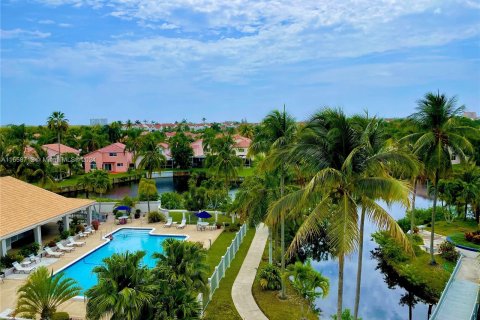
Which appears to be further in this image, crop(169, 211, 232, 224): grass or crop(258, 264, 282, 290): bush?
crop(169, 211, 232, 224): grass

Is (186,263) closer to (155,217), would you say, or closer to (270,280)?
(270,280)

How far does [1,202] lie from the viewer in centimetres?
2611

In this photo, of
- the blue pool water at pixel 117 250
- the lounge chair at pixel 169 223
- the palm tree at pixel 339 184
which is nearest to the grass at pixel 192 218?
the lounge chair at pixel 169 223

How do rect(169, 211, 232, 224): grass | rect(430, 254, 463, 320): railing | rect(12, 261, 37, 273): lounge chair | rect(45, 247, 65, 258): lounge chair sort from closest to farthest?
rect(430, 254, 463, 320): railing → rect(12, 261, 37, 273): lounge chair → rect(45, 247, 65, 258): lounge chair → rect(169, 211, 232, 224): grass

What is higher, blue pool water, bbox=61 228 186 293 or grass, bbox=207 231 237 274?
grass, bbox=207 231 237 274

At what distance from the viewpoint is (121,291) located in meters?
12.0

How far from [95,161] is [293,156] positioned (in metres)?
66.5

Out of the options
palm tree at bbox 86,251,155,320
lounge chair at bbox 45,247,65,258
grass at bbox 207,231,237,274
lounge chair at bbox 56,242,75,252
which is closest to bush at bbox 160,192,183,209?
grass at bbox 207,231,237,274

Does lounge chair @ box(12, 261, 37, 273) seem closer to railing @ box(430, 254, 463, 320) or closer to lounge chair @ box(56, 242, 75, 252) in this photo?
lounge chair @ box(56, 242, 75, 252)

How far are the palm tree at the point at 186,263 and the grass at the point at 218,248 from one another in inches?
360

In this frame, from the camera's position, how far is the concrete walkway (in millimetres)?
18250

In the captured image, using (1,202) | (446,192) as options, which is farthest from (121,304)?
(446,192)

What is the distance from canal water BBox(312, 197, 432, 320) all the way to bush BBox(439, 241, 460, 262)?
12.8 ft

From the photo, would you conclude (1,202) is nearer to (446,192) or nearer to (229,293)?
(229,293)
